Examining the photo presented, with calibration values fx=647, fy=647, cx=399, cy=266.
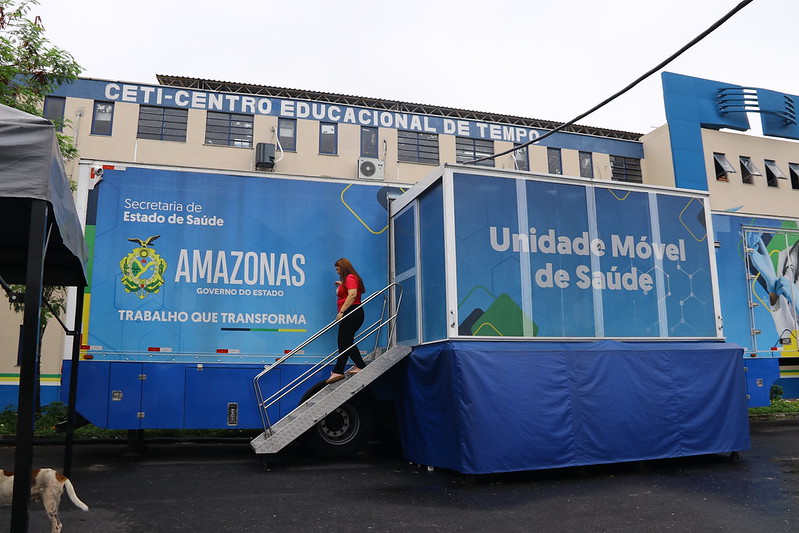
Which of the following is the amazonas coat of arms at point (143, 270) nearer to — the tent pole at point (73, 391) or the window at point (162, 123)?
the tent pole at point (73, 391)

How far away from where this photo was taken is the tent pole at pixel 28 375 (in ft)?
12.4

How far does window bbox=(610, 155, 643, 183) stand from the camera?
26.6 metres

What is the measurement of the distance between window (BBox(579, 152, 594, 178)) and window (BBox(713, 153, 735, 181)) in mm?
4663

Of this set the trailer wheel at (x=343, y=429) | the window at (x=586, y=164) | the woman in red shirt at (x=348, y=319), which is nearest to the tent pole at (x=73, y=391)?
the trailer wheel at (x=343, y=429)

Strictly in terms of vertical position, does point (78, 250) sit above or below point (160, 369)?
above

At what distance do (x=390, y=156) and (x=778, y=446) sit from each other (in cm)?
1608

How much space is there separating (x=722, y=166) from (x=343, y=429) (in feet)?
72.1

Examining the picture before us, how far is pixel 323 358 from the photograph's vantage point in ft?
30.2

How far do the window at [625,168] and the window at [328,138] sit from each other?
11450mm

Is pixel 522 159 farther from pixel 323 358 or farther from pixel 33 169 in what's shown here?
pixel 33 169

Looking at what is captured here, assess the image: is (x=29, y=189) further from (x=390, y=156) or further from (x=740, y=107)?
(x=740, y=107)

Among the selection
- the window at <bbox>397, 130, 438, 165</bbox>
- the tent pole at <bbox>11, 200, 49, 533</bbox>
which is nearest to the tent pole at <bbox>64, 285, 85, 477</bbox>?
the tent pole at <bbox>11, 200, 49, 533</bbox>

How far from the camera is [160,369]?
8.68m

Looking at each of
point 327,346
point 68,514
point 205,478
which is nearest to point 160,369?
point 205,478
